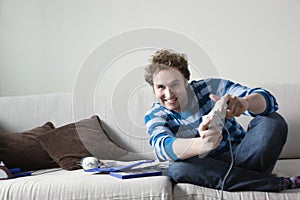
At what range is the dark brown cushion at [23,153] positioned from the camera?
215cm

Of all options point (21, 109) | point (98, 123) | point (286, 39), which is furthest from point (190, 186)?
point (286, 39)

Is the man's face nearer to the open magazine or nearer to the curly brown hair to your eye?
the curly brown hair

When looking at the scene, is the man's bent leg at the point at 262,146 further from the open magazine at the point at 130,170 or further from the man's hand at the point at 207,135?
the open magazine at the point at 130,170

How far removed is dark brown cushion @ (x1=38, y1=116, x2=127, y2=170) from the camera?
210 cm

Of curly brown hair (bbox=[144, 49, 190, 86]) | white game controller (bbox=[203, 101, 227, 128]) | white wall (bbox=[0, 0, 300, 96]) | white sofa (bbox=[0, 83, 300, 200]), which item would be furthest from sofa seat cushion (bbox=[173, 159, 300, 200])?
white wall (bbox=[0, 0, 300, 96])

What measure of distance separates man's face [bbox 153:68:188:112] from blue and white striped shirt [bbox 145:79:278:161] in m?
0.04

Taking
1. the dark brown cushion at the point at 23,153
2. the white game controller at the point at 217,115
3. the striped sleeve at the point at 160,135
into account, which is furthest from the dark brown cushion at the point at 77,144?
the white game controller at the point at 217,115

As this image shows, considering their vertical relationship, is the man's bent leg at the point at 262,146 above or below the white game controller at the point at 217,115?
below

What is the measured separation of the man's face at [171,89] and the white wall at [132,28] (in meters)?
0.96

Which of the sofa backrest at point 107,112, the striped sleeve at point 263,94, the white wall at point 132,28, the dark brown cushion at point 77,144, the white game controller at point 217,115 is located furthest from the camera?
the white wall at point 132,28

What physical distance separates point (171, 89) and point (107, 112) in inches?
30.3

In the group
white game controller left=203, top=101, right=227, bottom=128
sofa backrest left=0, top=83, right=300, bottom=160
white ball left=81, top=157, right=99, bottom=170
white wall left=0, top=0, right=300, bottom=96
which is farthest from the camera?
white wall left=0, top=0, right=300, bottom=96

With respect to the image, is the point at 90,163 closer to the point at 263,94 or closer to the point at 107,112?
the point at 107,112

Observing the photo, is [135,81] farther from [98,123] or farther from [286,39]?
[286,39]
